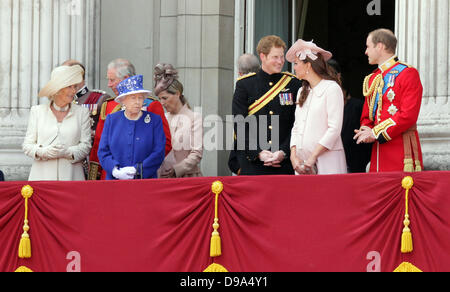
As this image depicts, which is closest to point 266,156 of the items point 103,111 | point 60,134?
point 103,111

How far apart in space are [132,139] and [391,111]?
7.87 ft

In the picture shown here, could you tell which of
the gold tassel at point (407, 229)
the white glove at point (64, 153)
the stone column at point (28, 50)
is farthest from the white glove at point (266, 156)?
the stone column at point (28, 50)

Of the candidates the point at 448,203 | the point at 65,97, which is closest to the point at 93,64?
the point at 65,97

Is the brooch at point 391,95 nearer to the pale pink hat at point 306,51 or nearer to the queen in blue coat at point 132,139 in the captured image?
the pale pink hat at point 306,51

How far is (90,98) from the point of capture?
485 inches

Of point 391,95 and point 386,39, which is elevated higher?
point 386,39

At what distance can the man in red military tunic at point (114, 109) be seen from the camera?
1149 centimetres

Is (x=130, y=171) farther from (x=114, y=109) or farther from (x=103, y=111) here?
(x=103, y=111)

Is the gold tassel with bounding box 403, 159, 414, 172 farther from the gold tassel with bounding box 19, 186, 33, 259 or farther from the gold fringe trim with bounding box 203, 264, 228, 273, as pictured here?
the gold tassel with bounding box 19, 186, 33, 259

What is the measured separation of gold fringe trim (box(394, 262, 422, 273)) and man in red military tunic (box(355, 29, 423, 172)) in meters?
1.01

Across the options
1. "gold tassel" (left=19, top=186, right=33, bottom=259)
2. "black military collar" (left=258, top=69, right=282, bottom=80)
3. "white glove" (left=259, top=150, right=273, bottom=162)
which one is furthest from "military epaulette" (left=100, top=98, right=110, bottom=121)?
"white glove" (left=259, top=150, right=273, bottom=162)

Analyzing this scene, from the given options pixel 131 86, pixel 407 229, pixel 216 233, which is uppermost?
pixel 131 86

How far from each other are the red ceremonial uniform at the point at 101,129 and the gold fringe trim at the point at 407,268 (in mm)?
2951

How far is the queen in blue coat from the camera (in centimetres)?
1090
